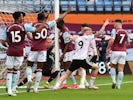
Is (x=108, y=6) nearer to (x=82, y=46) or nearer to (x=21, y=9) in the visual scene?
(x=21, y=9)

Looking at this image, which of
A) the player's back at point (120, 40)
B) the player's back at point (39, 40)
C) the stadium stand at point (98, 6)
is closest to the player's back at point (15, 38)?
the player's back at point (39, 40)

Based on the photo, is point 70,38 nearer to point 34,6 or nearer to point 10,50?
point 10,50

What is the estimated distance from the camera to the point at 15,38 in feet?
40.9

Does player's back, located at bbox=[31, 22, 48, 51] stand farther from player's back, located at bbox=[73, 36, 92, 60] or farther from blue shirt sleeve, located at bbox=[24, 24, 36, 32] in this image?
player's back, located at bbox=[73, 36, 92, 60]

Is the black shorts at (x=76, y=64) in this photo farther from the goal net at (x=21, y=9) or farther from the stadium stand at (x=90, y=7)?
the stadium stand at (x=90, y=7)

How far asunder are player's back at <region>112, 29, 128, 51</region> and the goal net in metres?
3.07

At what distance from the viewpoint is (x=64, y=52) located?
1483 cm

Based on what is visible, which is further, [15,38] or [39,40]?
[39,40]

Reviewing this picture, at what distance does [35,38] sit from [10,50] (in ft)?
3.28

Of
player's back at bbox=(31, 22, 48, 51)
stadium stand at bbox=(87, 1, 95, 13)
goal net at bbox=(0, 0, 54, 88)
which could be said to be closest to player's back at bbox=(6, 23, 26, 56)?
player's back at bbox=(31, 22, 48, 51)

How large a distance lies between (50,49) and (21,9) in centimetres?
224

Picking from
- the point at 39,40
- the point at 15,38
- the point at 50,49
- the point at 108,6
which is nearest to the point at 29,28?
the point at 15,38

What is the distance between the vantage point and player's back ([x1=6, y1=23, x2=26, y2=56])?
1242cm

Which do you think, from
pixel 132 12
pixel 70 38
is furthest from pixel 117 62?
pixel 132 12
